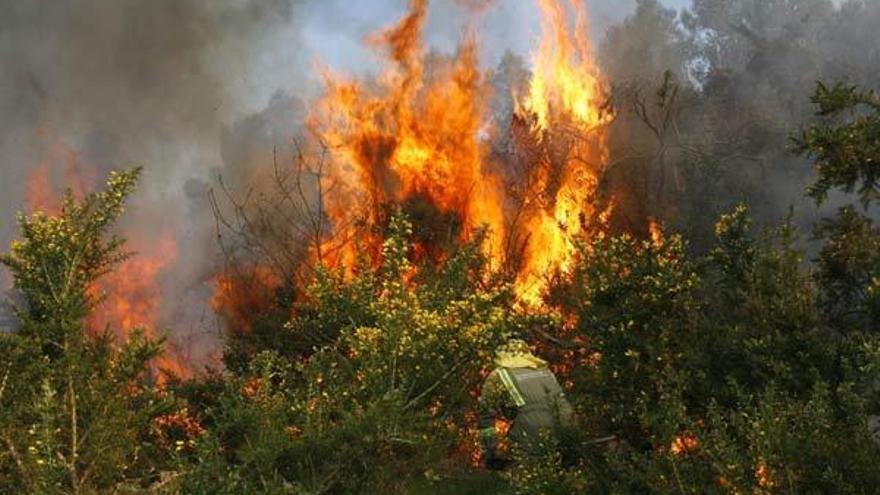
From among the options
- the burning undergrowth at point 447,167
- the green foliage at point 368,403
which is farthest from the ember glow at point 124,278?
the green foliage at point 368,403

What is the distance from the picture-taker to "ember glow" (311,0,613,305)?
19.5 m

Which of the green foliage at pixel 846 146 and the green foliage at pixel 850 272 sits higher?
the green foliage at pixel 846 146

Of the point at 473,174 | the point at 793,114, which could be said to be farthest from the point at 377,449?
the point at 793,114

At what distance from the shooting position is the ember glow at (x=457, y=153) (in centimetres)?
1948

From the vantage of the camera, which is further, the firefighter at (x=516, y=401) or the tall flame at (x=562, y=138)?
the tall flame at (x=562, y=138)

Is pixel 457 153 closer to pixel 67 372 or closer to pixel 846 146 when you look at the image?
pixel 846 146

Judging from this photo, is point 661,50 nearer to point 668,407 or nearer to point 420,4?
point 420,4

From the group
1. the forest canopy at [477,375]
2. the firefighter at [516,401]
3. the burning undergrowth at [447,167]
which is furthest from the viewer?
the burning undergrowth at [447,167]

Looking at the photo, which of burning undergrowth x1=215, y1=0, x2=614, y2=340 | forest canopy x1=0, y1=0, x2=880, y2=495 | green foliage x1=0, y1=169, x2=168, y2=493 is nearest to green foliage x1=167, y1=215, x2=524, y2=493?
forest canopy x1=0, y1=0, x2=880, y2=495

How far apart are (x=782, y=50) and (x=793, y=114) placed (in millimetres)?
5405

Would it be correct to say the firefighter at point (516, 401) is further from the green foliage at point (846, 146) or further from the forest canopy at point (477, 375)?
the green foliage at point (846, 146)

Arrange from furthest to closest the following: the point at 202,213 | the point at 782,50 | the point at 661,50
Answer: the point at 661,50
the point at 202,213
the point at 782,50

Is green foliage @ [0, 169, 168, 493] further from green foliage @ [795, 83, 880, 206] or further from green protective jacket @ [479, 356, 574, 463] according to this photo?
green foliage @ [795, 83, 880, 206]

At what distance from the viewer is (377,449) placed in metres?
6.82
